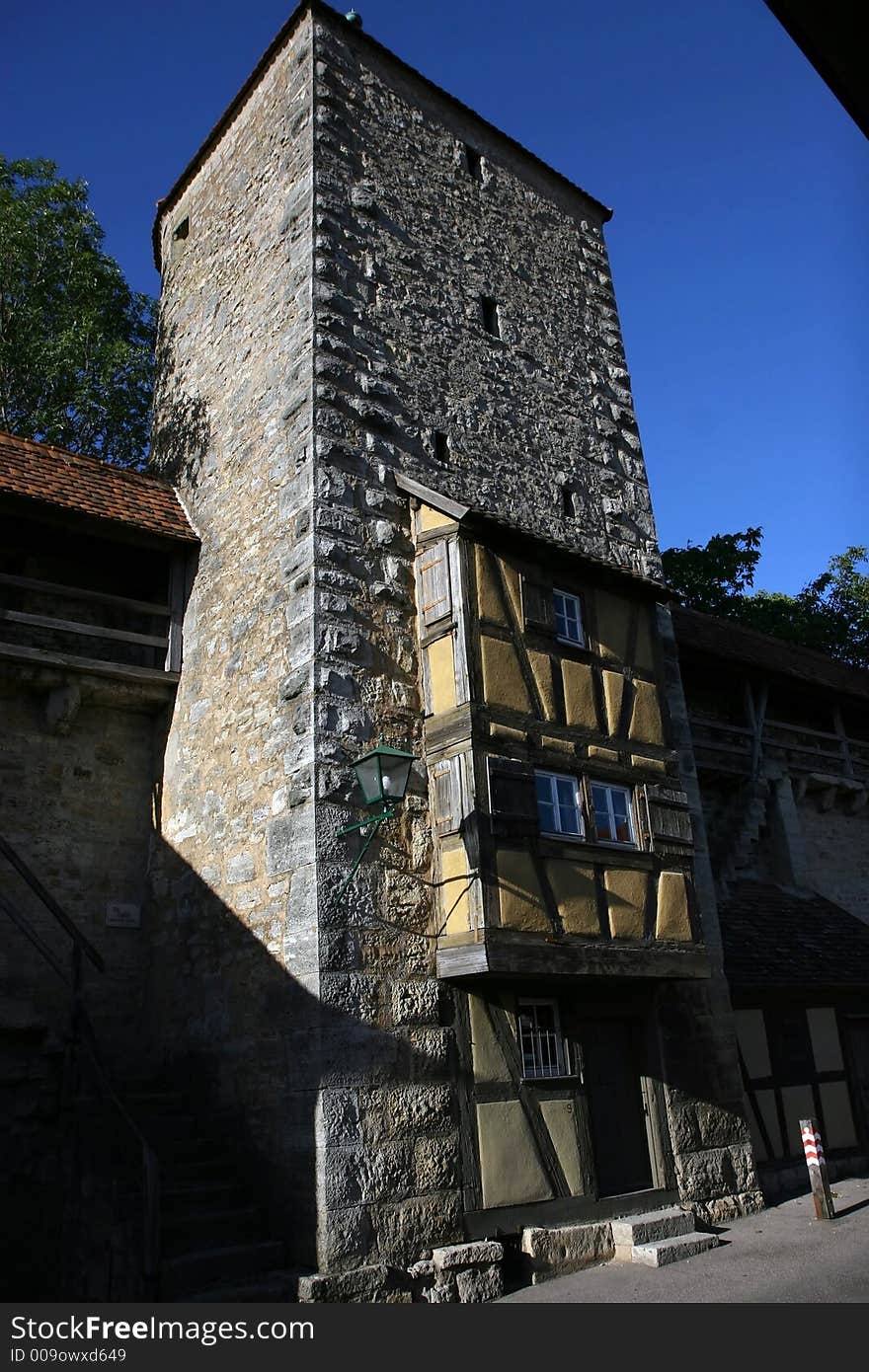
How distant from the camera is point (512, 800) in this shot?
7.38 m

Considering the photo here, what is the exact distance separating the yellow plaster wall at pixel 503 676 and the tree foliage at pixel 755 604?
44.8 feet

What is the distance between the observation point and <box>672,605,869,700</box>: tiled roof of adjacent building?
13.3 metres

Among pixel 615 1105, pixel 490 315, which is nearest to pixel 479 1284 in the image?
pixel 615 1105

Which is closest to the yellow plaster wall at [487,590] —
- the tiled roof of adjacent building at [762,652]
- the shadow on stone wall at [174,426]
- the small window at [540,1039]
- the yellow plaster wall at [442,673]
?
the yellow plaster wall at [442,673]

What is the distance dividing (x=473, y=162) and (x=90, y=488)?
5.84m

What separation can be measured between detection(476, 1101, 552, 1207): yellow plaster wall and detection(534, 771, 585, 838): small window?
6.56ft

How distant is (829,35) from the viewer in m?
1.99

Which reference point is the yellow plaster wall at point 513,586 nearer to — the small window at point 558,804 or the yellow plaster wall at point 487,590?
the yellow plaster wall at point 487,590

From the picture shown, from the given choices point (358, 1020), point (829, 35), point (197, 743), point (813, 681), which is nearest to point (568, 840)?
point (358, 1020)

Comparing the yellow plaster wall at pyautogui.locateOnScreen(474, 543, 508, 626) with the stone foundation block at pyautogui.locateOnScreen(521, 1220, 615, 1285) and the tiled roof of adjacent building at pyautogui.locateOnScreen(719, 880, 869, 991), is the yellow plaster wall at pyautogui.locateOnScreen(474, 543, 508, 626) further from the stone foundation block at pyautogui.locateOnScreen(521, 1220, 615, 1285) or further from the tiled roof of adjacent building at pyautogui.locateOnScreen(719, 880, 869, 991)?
the tiled roof of adjacent building at pyautogui.locateOnScreen(719, 880, 869, 991)

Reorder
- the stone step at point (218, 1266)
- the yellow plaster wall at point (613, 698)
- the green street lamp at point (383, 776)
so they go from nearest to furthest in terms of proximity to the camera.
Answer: the stone step at point (218, 1266) → the green street lamp at point (383, 776) → the yellow plaster wall at point (613, 698)

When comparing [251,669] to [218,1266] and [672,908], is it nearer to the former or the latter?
[672,908]

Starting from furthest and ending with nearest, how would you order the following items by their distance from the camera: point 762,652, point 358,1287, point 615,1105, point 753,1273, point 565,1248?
point 762,652 < point 615,1105 < point 565,1248 < point 753,1273 < point 358,1287

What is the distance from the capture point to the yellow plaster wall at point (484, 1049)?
23.3 feet
